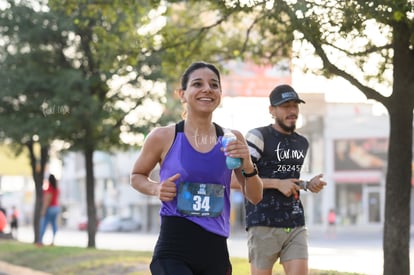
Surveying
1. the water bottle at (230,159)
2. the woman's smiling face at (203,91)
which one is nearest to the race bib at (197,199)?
the water bottle at (230,159)

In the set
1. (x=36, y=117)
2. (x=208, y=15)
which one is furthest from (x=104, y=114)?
(x=208, y=15)

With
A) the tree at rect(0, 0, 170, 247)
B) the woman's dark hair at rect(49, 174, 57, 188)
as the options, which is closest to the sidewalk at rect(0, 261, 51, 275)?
the woman's dark hair at rect(49, 174, 57, 188)

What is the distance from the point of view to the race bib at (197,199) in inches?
192

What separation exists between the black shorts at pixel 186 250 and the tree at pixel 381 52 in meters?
4.27

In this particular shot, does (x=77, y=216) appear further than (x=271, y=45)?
Yes

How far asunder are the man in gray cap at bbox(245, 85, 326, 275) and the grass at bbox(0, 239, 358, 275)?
366 centimetres

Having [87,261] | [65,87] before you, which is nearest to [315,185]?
[87,261]

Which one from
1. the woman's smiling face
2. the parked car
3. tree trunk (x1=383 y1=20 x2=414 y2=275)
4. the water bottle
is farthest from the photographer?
the parked car

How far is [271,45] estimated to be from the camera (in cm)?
1308

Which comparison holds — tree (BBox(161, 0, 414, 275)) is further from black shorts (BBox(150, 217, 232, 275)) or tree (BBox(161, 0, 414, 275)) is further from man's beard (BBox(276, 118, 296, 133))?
black shorts (BBox(150, 217, 232, 275))

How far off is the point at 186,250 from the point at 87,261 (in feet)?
35.1

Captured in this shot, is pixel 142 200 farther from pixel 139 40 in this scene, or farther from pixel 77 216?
pixel 139 40

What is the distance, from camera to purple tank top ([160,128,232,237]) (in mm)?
4887

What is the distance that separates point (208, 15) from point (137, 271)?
416 centimetres
